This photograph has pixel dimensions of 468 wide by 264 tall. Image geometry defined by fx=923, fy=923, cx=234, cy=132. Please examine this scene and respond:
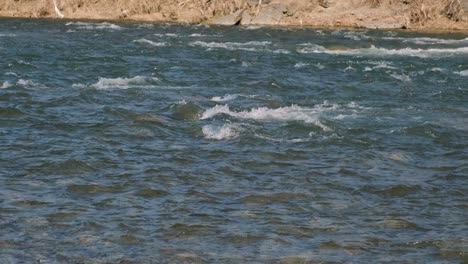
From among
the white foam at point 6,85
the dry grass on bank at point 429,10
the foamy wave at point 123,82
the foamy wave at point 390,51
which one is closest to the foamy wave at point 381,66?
the foamy wave at point 390,51

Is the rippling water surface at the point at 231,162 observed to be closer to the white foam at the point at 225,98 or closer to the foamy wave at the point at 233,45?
the white foam at the point at 225,98

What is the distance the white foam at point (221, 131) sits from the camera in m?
16.9

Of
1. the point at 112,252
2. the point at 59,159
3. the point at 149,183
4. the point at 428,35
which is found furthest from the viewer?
the point at 428,35

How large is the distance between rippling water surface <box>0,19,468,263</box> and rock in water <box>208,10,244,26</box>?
65.0 ft

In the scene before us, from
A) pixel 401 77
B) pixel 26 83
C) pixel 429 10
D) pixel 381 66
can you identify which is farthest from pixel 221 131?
pixel 429 10

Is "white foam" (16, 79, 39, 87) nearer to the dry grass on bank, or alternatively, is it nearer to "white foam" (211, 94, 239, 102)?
"white foam" (211, 94, 239, 102)

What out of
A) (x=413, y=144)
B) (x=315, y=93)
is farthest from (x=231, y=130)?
(x=315, y=93)

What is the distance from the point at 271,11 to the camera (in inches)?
1996

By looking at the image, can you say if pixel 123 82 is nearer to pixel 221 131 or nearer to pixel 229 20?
pixel 221 131

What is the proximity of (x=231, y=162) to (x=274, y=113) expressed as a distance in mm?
4636

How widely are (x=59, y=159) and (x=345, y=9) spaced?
36942 mm

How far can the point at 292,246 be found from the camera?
10.8 metres

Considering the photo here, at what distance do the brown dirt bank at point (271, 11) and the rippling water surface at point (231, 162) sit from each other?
61.7 ft

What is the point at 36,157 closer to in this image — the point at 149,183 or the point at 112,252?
the point at 149,183
